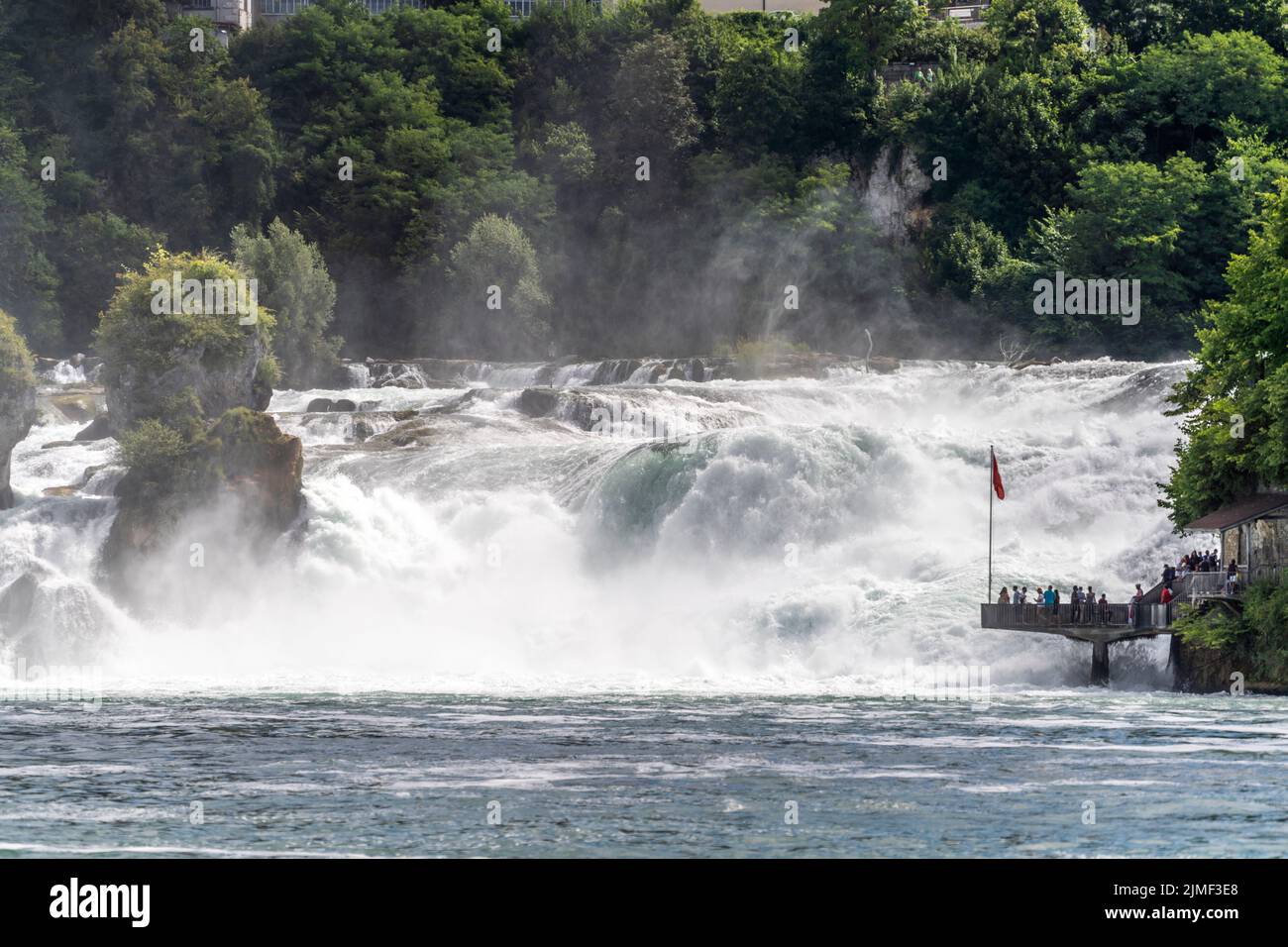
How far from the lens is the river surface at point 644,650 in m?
38.6

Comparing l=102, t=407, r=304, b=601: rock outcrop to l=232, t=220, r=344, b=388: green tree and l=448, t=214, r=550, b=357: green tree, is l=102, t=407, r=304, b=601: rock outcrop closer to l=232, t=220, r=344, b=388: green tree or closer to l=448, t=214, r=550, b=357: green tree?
l=232, t=220, r=344, b=388: green tree

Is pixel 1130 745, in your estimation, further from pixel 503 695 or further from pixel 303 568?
pixel 303 568

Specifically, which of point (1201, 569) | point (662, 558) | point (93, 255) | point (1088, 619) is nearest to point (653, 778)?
point (1088, 619)

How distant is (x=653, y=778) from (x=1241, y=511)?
79.4 feet

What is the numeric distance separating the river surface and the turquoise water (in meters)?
0.14

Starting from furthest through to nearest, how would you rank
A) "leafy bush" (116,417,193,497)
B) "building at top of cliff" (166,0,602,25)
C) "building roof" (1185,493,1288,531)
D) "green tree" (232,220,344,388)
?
"building at top of cliff" (166,0,602,25), "green tree" (232,220,344,388), "leafy bush" (116,417,193,497), "building roof" (1185,493,1288,531)

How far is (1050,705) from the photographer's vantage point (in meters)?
54.4

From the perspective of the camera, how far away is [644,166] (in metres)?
124

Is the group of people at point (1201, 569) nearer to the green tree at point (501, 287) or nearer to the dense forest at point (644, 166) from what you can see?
the dense forest at point (644, 166)

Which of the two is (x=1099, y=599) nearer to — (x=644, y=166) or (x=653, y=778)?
(x=653, y=778)

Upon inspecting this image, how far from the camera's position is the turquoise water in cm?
3625

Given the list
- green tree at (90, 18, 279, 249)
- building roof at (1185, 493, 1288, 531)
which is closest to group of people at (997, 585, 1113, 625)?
building roof at (1185, 493, 1288, 531)

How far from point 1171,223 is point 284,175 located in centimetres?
5330
